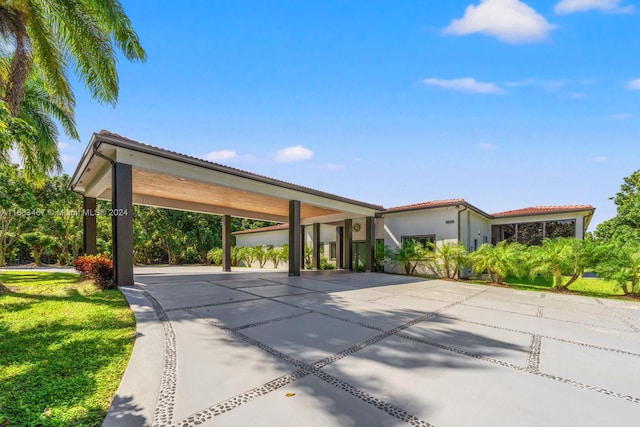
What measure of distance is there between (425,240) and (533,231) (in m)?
7.57

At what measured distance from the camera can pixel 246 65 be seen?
9.19 meters

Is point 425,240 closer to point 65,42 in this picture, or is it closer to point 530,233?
point 530,233

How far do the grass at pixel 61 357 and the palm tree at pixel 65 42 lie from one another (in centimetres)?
517

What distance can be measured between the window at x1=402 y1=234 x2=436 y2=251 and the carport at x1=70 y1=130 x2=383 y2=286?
2017 millimetres

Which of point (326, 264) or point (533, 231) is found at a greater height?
point (533, 231)

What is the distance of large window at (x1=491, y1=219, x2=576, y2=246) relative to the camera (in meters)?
16.3

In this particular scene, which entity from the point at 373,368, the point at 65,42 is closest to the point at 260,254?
the point at 65,42

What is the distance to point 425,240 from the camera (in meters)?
15.6

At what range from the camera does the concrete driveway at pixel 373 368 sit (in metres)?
2.33

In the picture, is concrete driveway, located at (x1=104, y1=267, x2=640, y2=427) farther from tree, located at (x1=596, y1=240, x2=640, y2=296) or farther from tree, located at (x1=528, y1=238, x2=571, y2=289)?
tree, located at (x1=528, y1=238, x2=571, y2=289)

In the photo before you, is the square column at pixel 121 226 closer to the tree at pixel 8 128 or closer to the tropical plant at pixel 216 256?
the tree at pixel 8 128

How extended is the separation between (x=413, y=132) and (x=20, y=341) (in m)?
11.8

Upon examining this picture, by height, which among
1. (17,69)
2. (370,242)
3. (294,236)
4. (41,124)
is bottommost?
(370,242)

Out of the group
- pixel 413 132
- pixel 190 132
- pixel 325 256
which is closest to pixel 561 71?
pixel 413 132
